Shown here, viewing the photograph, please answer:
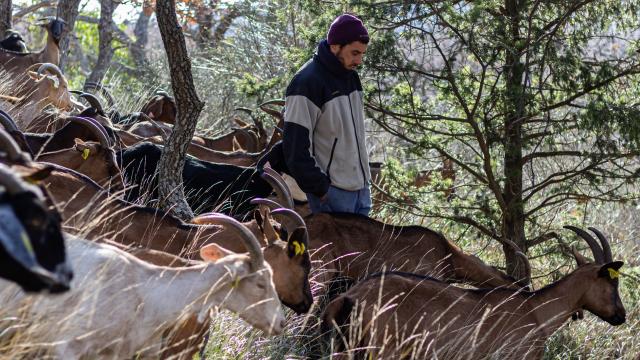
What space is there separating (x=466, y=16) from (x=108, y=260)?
5.06 meters

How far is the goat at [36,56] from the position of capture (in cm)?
1521

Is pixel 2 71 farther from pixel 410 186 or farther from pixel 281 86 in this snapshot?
pixel 410 186

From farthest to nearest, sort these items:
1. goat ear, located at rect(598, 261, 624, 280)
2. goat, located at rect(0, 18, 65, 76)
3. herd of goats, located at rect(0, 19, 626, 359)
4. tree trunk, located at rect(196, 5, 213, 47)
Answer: tree trunk, located at rect(196, 5, 213, 47) < goat, located at rect(0, 18, 65, 76) < goat ear, located at rect(598, 261, 624, 280) < herd of goats, located at rect(0, 19, 626, 359)

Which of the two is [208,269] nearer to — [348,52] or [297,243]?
[297,243]

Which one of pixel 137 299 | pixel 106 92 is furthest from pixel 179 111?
pixel 106 92

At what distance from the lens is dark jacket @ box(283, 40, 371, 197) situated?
7.80 meters

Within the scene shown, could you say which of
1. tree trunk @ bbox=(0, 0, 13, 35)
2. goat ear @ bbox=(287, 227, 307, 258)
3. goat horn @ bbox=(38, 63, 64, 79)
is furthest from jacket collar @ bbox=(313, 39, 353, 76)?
tree trunk @ bbox=(0, 0, 13, 35)

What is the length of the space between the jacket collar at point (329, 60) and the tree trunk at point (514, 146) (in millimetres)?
2090

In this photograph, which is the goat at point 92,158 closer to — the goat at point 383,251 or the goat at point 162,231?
the goat at point 162,231

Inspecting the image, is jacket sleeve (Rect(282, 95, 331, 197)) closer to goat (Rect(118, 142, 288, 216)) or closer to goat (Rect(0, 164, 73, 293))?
goat (Rect(118, 142, 288, 216))

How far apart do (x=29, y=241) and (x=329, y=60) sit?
14.7ft

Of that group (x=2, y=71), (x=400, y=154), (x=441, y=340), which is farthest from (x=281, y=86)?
(x=441, y=340)

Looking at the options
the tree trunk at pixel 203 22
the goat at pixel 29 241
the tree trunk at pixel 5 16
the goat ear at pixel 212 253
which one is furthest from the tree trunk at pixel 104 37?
the goat at pixel 29 241

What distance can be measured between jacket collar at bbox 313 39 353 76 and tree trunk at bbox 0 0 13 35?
9.42 meters
